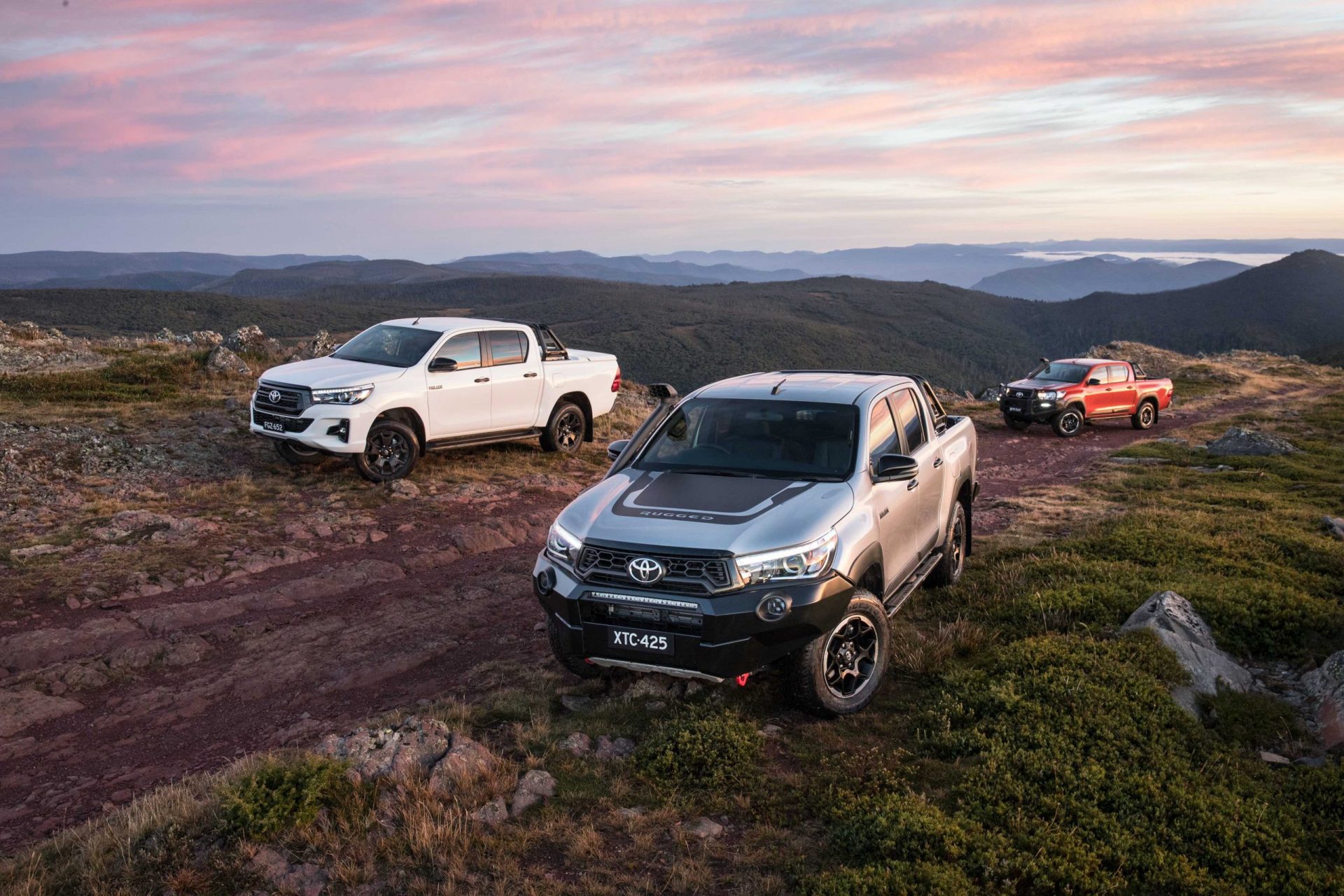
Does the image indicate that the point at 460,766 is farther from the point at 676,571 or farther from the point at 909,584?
the point at 909,584

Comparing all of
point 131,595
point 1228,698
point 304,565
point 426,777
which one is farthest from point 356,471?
point 1228,698

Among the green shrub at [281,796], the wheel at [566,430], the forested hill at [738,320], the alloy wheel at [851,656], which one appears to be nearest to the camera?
the green shrub at [281,796]

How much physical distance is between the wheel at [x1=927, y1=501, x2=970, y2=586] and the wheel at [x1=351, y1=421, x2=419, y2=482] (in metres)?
7.13

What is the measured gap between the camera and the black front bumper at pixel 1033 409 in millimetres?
20484

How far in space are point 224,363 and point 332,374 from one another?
28.7ft

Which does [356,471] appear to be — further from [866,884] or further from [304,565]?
[866,884]

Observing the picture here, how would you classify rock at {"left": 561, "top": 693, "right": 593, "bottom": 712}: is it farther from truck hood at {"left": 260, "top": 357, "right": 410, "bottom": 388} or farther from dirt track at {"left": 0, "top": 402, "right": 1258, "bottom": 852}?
truck hood at {"left": 260, "top": 357, "right": 410, "bottom": 388}

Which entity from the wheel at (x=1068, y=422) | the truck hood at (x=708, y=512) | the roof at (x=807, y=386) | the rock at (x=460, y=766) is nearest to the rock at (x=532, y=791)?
the rock at (x=460, y=766)

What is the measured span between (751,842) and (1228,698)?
11.3ft

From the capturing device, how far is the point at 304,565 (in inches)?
350

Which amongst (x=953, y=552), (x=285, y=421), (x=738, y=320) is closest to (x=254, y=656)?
(x=285, y=421)

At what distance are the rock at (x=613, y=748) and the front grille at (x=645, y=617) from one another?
2.39 feet

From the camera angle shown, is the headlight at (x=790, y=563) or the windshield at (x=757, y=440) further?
the windshield at (x=757, y=440)

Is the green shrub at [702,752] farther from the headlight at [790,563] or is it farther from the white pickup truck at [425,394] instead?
the white pickup truck at [425,394]
